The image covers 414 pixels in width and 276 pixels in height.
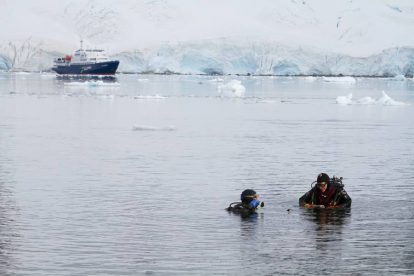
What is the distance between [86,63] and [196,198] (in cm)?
8441

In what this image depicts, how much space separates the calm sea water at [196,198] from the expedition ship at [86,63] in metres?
63.2

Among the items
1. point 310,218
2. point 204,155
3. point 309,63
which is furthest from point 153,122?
point 309,63

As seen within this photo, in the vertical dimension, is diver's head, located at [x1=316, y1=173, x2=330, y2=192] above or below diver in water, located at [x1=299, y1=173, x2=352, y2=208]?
above

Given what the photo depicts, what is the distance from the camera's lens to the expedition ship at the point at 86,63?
9831 cm

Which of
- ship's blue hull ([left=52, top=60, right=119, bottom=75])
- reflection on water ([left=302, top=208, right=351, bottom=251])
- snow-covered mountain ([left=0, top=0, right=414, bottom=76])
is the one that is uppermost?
snow-covered mountain ([left=0, top=0, right=414, bottom=76])

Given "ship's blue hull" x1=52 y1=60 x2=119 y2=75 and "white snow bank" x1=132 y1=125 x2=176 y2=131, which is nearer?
"white snow bank" x1=132 y1=125 x2=176 y2=131

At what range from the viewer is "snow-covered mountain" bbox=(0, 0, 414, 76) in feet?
317

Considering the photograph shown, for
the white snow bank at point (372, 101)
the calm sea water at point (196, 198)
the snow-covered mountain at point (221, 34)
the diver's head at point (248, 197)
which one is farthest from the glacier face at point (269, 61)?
the diver's head at point (248, 197)

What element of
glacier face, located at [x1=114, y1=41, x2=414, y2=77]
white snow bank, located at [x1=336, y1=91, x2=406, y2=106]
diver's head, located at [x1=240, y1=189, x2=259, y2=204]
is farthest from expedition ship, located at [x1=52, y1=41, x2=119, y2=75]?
diver's head, located at [x1=240, y1=189, x2=259, y2=204]

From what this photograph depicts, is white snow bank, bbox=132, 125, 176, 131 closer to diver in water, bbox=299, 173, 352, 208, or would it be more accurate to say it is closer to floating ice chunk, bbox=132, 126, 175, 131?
floating ice chunk, bbox=132, 126, 175, 131

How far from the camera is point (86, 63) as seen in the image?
9938 cm

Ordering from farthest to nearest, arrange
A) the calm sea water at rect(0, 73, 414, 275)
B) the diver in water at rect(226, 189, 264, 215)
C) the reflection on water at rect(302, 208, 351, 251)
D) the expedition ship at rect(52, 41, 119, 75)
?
the expedition ship at rect(52, 41, 119, 75), the diver in water at rect(226, 189, 264, 215), the reflection on water at rect(302, 208, 351, 251), the calm sea water at rect(0, 73, 414, 275)

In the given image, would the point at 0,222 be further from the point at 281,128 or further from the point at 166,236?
the point at 281,128

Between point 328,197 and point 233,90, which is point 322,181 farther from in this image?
point 233,90
